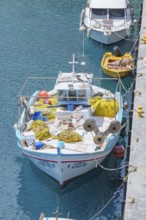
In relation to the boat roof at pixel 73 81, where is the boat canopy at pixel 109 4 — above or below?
above

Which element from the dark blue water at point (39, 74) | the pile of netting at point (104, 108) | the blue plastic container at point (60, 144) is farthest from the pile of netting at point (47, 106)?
the blue plastic container at point (60, 144)

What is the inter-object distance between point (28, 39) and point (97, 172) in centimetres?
2383

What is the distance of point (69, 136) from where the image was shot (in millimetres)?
33188

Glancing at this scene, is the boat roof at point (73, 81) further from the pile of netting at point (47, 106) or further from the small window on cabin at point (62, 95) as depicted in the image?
the pile of netting at point (47, 106)

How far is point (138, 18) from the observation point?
199ft

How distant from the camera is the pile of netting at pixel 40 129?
3359 cm

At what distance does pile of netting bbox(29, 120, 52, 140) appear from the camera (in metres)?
33.6

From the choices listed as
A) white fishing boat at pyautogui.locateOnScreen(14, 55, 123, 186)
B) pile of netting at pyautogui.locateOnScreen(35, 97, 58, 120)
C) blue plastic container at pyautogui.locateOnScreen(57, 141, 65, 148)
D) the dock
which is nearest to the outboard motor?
the dock

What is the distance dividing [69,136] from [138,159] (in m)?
4.35

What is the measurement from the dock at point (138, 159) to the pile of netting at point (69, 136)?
3145 millimetres

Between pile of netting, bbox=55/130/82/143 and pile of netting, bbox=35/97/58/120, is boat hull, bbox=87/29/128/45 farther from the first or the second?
pile of netting, bbox=55/130/82/143

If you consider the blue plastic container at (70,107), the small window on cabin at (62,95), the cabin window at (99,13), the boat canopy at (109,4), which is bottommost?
the blue plastic container at (70,107)

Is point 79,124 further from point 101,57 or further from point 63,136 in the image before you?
point 101,57

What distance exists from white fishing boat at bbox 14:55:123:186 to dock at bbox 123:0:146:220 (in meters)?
1.18
